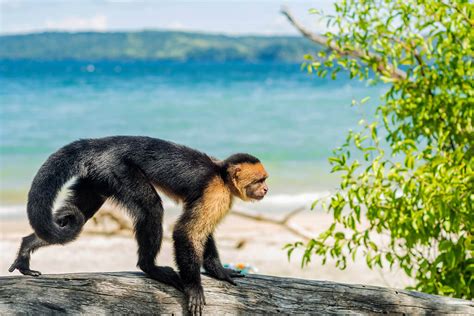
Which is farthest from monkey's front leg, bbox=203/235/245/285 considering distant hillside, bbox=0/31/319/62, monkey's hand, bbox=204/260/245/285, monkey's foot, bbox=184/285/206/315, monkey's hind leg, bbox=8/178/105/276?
distant hillside, bbox=0/31/319/62

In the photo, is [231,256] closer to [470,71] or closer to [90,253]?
[90,253]

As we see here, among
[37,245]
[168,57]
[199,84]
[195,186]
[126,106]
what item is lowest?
[37,245]

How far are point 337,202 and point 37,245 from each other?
2349 millimetres

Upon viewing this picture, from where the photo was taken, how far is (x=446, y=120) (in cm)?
630

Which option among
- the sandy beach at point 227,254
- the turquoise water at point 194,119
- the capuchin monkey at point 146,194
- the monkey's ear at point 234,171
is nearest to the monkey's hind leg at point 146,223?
the capuchin monkey at point 146,194

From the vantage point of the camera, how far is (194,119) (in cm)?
3225

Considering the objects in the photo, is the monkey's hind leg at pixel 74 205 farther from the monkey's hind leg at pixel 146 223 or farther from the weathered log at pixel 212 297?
the weathered log at pixel 212 297

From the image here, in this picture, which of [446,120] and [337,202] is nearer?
[337,202]

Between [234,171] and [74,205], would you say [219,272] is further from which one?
[74,205]

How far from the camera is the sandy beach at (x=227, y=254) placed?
34.9ft

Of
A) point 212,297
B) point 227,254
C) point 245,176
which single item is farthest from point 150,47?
point 212,297

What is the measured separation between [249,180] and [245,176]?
0.14 ft

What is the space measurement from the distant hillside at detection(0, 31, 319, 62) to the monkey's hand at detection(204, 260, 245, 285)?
105859 millimetres

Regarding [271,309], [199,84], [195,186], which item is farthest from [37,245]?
[199,84]
